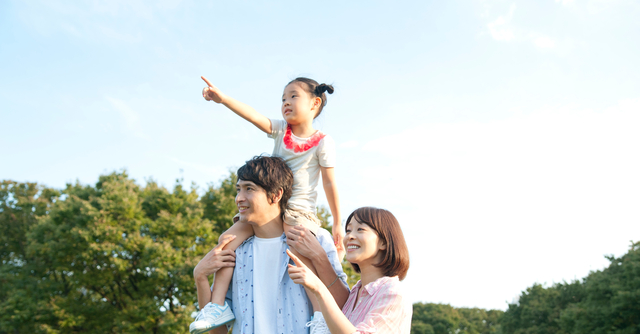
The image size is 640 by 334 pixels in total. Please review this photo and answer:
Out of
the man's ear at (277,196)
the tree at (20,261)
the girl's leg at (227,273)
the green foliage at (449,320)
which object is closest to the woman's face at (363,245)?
the man's ear at (277,196)

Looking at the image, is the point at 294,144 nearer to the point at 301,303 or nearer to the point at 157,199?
the point at 301,303

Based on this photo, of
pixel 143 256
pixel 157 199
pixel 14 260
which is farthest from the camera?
pixel 14 260

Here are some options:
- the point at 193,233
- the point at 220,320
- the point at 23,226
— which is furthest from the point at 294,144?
the point at 23,226

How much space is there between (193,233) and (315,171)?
17.1 m

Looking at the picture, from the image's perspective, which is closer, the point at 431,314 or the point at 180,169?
the point at 180,169

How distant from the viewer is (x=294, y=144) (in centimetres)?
470

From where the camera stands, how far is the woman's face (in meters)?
3.70

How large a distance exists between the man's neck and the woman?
35.2 inches

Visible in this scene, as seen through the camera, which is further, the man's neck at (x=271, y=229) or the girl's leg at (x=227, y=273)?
the man's neck at (x=271, y=229)

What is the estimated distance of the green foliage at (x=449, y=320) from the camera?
5241 centimetres

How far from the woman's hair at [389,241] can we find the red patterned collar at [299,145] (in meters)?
1.14

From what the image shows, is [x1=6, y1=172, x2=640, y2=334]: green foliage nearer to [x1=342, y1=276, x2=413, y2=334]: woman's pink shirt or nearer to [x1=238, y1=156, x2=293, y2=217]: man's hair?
[x1=238, y1=156, x2=293, y2=217]: man's hair

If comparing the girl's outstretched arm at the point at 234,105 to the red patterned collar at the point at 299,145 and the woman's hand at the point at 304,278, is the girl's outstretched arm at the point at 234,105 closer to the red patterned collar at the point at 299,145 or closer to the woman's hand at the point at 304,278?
the red patterned collar at the point at 299,145

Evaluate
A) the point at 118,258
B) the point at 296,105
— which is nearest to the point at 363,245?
the point at 296,105
